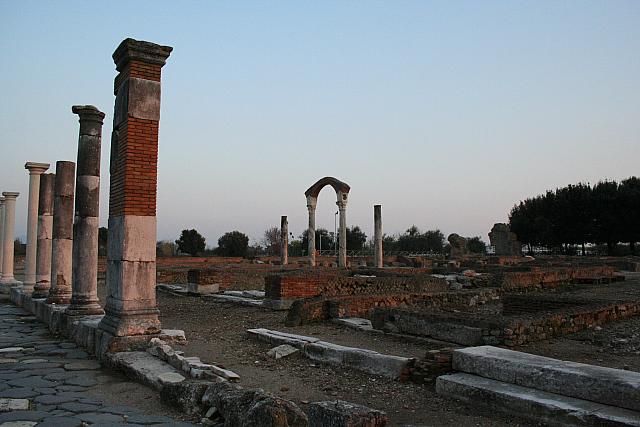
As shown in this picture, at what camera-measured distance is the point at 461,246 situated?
4184cm

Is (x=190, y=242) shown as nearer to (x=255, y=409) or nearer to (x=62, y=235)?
(x=62, y=235)

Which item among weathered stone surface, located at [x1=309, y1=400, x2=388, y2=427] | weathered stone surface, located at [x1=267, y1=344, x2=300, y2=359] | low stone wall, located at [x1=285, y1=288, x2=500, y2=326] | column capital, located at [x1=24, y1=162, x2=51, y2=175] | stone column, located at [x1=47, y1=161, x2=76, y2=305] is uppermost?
column capital, located at [x1=24, y1=162, x2=51, y2=175]

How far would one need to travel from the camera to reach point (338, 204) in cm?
2408

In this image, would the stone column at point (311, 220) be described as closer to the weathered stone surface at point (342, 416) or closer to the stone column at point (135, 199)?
the stone column at point (135, 199)

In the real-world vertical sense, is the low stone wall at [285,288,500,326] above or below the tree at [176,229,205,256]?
below

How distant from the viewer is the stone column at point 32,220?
49.8ft

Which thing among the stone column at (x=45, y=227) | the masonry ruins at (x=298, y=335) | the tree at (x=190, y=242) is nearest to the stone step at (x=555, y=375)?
the masonry ruins at (x=298, y=335)

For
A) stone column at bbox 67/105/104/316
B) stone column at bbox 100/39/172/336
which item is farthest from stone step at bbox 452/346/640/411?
stone column at bbox 67/105/104/316

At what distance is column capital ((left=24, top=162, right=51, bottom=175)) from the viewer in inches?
592

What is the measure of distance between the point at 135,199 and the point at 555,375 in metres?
5.41

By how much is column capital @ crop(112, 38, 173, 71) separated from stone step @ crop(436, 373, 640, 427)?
552 centimetres

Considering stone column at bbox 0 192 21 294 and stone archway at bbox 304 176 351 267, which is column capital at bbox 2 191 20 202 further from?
stone archway at bbox 304 176 351 267

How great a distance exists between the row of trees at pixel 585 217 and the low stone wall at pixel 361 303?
123ft

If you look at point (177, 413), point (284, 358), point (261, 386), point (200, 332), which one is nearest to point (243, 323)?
point (200, 332)
